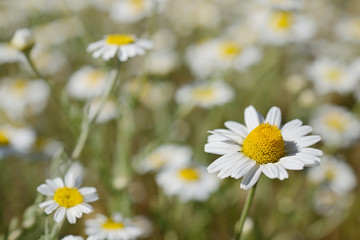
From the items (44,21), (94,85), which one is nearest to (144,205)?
(94,85)

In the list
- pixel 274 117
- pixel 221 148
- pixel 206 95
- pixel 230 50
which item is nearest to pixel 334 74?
pixel 230 50

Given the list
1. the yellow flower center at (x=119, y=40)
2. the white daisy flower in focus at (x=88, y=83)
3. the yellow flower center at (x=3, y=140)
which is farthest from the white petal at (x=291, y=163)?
the white daisy flower in focus at (x=88, y=83)

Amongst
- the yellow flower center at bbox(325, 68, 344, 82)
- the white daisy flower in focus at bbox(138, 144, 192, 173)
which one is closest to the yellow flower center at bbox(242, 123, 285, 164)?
the white daisy flower in focus at bbox(138, 144, 192, 173)

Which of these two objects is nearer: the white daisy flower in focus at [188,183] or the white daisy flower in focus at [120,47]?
the white daisy flower in focus at [120,47]

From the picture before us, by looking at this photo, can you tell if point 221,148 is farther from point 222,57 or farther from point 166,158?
point 222,57

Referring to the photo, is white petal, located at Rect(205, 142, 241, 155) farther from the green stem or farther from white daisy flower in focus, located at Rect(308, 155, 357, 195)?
white daisy flower in focus, located at Rect(308, 155, 357, 195)

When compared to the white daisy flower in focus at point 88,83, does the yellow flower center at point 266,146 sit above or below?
above

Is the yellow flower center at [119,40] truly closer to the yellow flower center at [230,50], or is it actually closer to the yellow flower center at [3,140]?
the yellow flower center at [3,140]
